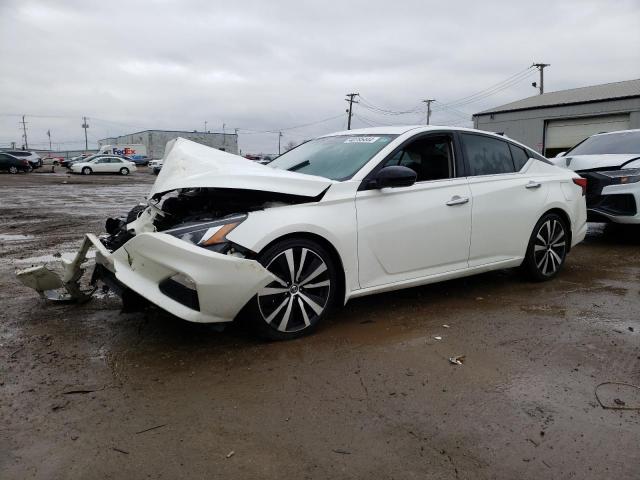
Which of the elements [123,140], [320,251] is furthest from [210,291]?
[123,140]

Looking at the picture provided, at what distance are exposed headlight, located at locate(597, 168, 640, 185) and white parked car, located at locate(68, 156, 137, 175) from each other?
121ft

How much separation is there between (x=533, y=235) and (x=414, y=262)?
167cm

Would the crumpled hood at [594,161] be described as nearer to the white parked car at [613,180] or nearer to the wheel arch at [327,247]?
the white parked car at [613,180]

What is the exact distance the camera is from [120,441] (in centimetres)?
250

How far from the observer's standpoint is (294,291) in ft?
12.0

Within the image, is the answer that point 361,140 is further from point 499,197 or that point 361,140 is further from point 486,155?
point 499,197

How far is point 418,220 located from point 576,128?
3181cm

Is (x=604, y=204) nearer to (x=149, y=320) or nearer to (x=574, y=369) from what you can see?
(x=574, y=369)

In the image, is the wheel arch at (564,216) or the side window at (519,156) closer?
the side window at (519,156)

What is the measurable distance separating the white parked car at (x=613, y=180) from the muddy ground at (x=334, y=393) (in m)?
2.91

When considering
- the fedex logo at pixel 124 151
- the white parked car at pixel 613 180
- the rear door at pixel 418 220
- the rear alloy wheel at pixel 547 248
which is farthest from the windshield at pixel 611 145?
the fedex logo at pixel 124 151

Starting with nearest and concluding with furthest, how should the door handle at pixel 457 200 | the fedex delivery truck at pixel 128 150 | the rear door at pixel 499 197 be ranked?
the door handle at pixel 457 200, the rear door at pixel 499 197, the fedex delivery truck at pixel 128 150

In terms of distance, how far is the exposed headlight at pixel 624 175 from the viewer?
7.14 metres

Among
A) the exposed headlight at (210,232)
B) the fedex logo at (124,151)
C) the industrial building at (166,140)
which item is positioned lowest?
the exposed headlight at (210,232)
